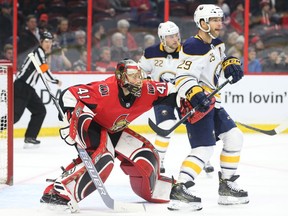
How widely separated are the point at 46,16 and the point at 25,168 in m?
2.80

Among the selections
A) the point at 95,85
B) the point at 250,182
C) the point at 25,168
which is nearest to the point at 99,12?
the point at 25,168

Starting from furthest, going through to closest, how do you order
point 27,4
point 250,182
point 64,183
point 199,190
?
1. point 27,4
2. point 250,182
3. point 199,190
4. point 64,183

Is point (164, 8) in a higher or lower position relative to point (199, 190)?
higher

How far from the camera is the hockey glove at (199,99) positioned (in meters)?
4.80

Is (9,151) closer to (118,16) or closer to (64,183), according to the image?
(64,183)

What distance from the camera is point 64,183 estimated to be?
4.73m

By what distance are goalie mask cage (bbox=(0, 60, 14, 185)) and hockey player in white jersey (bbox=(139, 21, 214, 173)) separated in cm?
100

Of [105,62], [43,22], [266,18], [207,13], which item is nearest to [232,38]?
[266,18]

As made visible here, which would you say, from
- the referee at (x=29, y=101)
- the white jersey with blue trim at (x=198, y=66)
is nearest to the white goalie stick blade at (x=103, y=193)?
the white jersey with blue trim at (x=198, y=66)

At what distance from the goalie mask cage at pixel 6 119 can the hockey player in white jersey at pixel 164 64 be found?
100 cm

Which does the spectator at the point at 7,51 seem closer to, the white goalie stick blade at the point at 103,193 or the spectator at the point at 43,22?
the spectator at the point at 43,22

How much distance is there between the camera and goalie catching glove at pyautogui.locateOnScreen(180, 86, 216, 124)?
4.80 meters

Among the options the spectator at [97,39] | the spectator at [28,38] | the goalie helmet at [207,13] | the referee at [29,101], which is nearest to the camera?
the goalie helmet at [207,13]

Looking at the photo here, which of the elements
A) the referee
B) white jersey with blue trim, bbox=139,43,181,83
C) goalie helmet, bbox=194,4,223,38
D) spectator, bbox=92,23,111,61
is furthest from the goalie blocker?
spectator, bbox=92,23,111,61
